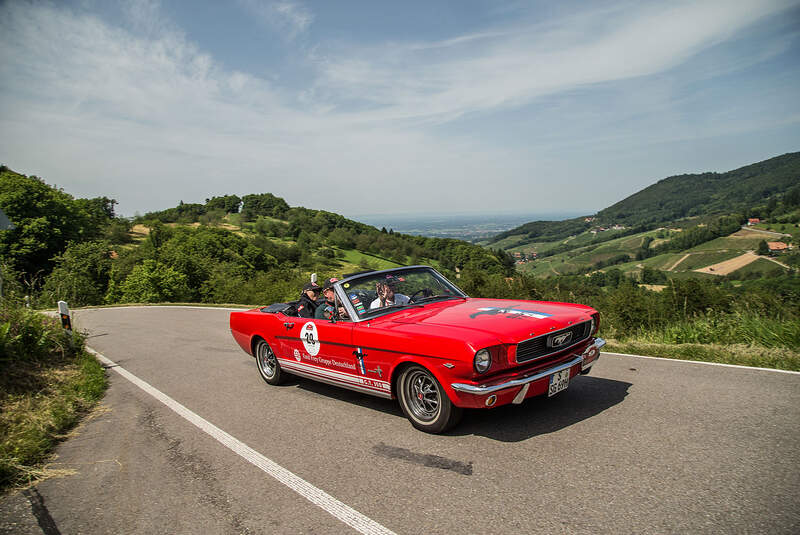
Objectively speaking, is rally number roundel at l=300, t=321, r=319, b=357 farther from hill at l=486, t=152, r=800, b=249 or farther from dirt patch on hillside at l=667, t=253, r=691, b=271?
hill at l=486, t=152, r=800, b=249

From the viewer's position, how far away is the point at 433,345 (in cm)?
402

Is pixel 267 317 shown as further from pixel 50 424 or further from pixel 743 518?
pixel 743 518

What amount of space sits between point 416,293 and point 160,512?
11.3 ft

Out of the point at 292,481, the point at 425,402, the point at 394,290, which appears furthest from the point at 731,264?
the point at 292,481

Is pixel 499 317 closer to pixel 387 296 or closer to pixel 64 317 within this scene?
pixel 387 296

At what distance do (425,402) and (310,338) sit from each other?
1859 mm

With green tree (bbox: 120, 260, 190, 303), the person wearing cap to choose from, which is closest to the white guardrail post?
the person wearing cap

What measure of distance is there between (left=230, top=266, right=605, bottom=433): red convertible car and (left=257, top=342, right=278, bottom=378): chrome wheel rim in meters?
0.40

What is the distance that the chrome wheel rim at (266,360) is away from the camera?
658 centimetres

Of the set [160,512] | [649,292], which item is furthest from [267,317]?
[649,292]

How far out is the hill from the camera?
115375 millimetres

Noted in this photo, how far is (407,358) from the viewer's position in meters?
4.23

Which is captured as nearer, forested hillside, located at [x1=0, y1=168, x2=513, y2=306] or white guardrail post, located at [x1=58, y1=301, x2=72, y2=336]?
white guardrail post, located at [x1=58, y1=301, x2=72, y2=336]

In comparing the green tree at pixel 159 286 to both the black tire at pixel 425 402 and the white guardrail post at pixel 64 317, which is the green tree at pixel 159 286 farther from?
the black tire at pixel 425 402
